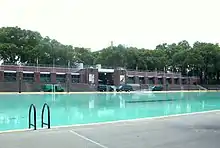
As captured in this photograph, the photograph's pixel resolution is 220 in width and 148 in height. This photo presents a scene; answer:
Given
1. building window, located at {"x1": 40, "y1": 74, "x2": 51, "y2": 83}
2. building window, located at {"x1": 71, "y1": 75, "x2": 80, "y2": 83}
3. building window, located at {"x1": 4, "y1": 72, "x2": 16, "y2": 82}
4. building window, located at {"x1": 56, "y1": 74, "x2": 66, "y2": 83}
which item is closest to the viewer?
building window, located at {"x1": 4, "y1": 72, "x2": 16, "y2": 82}

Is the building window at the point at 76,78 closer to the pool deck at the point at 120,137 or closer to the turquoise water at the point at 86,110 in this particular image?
the turquoise water at the point at 86,110

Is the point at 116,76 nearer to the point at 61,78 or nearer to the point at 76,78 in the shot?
the point at 76,78

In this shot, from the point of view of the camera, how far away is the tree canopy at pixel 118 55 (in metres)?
58.2

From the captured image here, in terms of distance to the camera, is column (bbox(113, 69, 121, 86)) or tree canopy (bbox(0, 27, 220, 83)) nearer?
tree canopy (bbox(0, 27, 220, 83))

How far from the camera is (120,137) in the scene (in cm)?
746

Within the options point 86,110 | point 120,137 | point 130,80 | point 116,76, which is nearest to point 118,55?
point 130,80

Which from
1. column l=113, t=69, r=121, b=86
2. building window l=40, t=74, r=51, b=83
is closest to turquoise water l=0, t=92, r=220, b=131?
building window l=40, t=74, r=51, b=83

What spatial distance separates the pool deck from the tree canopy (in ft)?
166

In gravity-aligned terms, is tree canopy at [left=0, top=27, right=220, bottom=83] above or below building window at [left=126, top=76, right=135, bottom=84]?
above

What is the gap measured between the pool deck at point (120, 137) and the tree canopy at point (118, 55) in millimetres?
50588

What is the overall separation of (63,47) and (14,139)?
5328cm

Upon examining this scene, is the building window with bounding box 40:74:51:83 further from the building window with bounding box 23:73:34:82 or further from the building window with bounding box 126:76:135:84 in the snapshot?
the building window with bounding box 126:76:135:84

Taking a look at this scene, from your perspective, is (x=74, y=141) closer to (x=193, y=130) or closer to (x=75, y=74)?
(x=193, y=130)

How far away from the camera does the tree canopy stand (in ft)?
191
